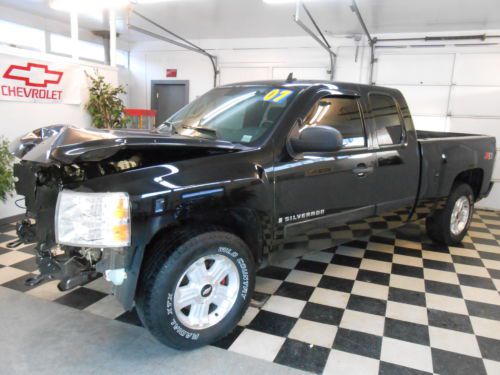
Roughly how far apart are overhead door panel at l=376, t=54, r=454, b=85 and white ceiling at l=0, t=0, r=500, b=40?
50 centimetres

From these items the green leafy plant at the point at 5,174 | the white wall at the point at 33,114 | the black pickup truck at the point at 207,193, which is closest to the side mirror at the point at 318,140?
the black pickup truck at the point at 207,193

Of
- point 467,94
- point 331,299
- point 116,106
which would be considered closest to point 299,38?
point 467,94

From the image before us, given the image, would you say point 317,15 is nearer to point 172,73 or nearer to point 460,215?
point 460,215

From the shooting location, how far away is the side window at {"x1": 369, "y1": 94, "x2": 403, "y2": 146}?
10.2 feet

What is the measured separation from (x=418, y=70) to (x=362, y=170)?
5191mm

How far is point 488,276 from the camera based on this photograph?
3.46m

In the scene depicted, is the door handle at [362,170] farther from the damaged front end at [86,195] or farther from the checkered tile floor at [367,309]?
the damaged front end at [86,195]

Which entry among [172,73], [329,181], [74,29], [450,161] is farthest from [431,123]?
[74,29]

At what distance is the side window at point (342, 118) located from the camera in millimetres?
2619

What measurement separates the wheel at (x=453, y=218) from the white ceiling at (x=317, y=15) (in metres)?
3.01

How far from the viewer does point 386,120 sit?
3209 millimetres

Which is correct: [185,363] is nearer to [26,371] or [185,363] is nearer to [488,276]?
[26,371]

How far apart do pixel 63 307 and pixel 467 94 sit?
281 inches

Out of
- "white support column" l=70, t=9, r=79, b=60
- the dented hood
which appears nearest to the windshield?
the dented hood
